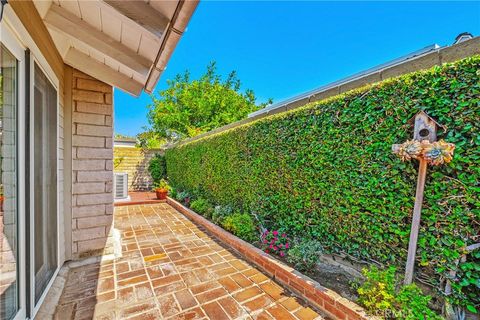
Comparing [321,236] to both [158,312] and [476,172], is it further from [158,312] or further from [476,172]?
[158,312]

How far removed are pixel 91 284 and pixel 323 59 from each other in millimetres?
13704

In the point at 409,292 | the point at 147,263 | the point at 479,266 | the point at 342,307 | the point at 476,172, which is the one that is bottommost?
the point at 147,263

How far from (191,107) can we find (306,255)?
16627 mm

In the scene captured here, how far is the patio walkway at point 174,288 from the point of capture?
2.32 metres

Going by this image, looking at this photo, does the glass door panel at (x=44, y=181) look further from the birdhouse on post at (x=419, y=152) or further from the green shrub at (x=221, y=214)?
the birdhouse on post at (x=419, y=152)

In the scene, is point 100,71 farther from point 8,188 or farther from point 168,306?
point 168,306

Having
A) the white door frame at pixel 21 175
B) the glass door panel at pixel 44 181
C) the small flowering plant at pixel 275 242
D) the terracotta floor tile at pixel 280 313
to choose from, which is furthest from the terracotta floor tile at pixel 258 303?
the glass door panel at pixel 44 181

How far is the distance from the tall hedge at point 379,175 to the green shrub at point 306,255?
173 mm

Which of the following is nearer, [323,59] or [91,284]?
[91,284]

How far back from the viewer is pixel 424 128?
6.88 ft

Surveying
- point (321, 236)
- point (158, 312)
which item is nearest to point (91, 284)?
point (158, 312)

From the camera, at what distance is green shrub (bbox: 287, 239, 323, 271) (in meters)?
2.98

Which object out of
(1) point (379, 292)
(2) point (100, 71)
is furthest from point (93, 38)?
(1) point (379, 292)

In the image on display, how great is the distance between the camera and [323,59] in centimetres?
1217
